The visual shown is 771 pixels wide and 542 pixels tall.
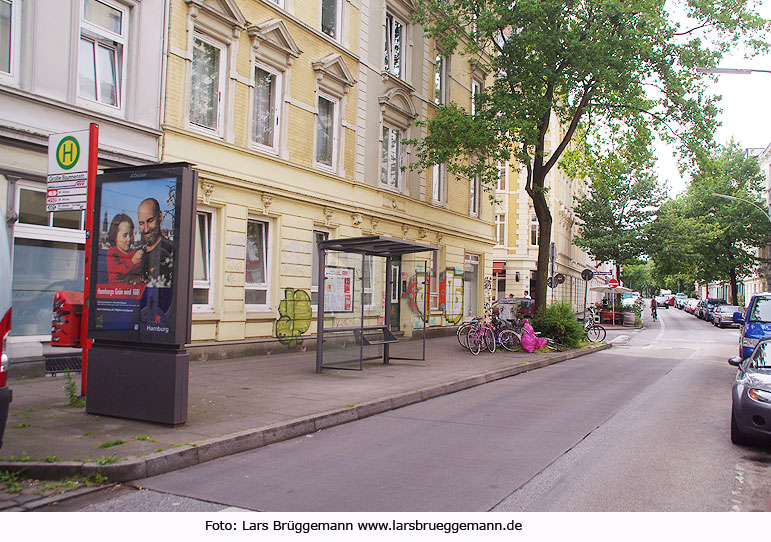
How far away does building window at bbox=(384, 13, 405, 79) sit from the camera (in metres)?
21.2

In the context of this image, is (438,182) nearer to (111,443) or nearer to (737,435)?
(737,435)

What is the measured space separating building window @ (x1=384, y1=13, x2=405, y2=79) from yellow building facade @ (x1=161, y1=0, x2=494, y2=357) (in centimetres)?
5

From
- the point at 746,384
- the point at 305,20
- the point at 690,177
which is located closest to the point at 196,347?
the point at 305,20

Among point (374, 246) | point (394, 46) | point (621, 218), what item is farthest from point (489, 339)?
point (621, 218)

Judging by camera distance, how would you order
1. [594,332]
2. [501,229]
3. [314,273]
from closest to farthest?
[314,273] → [594,332] → [501,229]

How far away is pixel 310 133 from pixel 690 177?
41.4 feet

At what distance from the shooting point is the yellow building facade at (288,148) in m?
14.0

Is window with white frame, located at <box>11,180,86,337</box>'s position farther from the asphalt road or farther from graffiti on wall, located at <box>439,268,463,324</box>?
graffiti on wall, located at <box>439,268,463,324</box>

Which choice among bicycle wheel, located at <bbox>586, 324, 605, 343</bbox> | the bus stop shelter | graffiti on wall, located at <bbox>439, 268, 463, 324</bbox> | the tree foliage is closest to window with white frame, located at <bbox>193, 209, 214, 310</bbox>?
the bus stop shelter

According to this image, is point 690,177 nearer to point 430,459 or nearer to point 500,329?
point 500,329

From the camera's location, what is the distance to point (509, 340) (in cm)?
1891

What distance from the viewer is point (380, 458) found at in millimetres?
6609

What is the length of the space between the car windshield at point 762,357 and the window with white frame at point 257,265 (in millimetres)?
10601

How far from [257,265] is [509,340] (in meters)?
7.62
